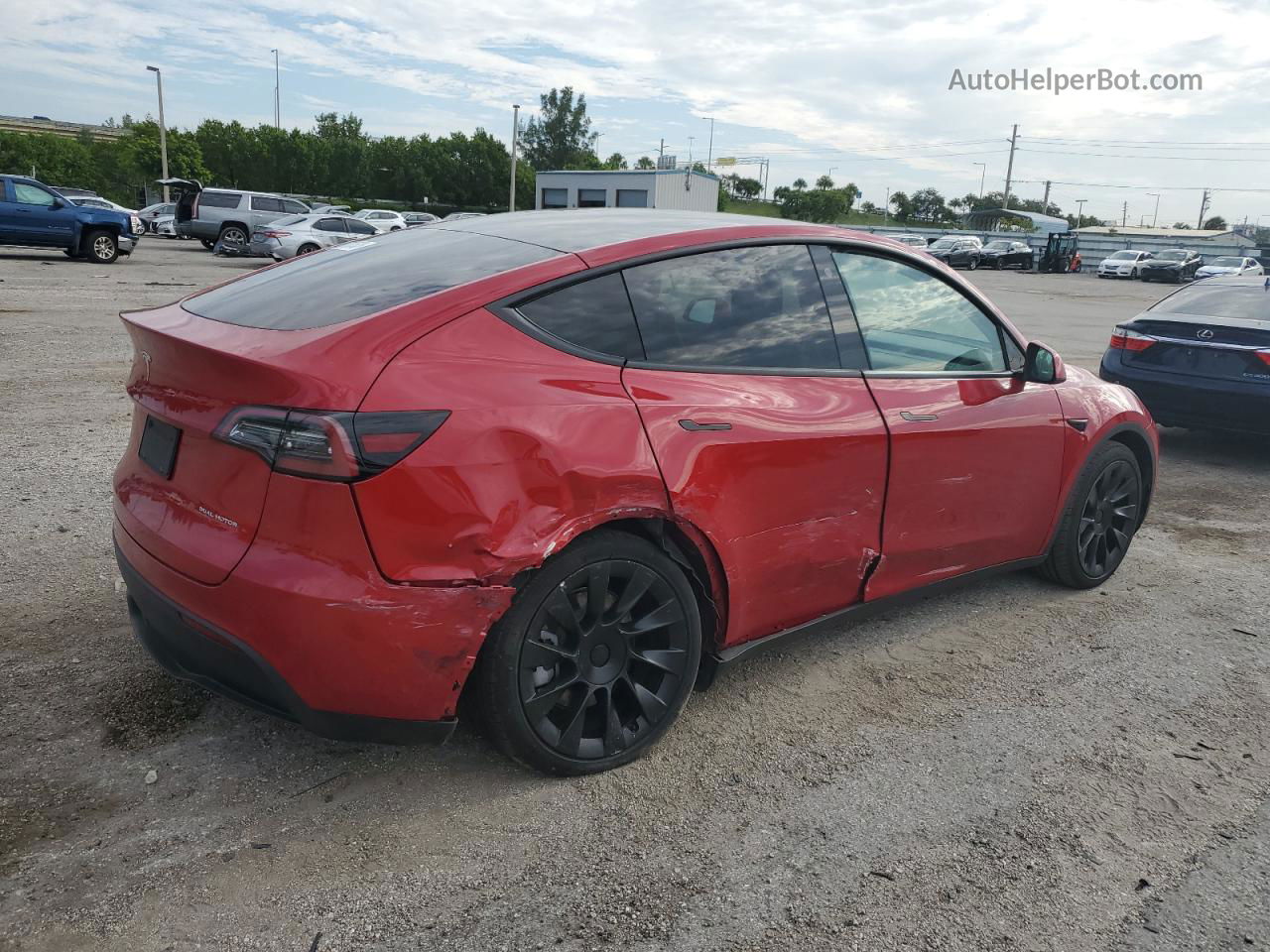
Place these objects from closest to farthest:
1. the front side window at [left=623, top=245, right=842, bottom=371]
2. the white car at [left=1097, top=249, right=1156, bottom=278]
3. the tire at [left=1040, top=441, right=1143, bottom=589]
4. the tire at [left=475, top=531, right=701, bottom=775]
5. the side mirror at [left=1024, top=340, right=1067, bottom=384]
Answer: the tire at [left=475, top=531, right=701, bottom=775] → the front side window at [left=623, top=245, right=842, bottom=371] → the side mirror at [left=1024, top=340, right=1067, bottom=384] → the tire at [left=1040, top=441, right=1143, bottom=589] → the white car at [left=1097, top=249, right=1156, bottom=278]

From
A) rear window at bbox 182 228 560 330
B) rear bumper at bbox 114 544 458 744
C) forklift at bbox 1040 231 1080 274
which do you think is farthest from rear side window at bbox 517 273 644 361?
forklift at bbox 1040 231 1080 274

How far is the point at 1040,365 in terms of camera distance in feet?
13.1

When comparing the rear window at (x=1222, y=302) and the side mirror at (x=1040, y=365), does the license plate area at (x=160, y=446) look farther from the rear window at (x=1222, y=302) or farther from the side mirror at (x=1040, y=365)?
the rear window at (x=1222, y=302)

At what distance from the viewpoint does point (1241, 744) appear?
3223mm

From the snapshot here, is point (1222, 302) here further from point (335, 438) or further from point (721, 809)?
point (335, 438)

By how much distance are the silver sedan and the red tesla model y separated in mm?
22451

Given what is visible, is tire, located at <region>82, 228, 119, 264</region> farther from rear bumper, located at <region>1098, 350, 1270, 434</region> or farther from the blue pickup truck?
rear bumper, located at <region>1098, 350, 1270, 434</region>

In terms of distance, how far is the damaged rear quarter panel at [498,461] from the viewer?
237 centimetres

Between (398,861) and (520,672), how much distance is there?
1.79 feet

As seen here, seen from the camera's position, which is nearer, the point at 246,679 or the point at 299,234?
the point at 246,679

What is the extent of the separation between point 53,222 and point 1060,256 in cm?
4688

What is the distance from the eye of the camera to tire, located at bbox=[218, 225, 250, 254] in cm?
2617

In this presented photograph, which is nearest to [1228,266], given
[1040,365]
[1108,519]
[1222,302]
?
[1222,302]

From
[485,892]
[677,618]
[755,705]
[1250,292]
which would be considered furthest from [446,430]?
[1250,292]
